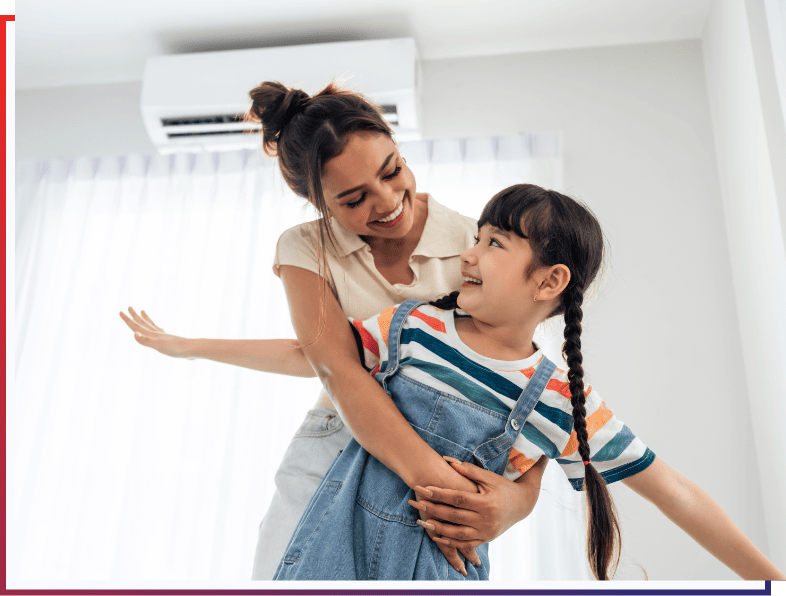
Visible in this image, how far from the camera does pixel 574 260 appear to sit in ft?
3.05

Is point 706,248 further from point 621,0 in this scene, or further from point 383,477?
point 383,477

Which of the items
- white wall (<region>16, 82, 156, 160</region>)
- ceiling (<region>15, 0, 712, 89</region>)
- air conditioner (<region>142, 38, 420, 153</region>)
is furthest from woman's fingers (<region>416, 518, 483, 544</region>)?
white wall (<region>16, 82, 156, 160</region>)

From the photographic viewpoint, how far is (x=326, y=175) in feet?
3.24

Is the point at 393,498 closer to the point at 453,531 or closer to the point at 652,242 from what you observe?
the point at 453,531

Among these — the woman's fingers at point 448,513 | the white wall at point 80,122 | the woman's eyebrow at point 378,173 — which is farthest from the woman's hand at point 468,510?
the white wall at point 80,122

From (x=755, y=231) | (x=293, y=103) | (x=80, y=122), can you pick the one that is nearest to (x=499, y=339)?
(x=293, y=103)

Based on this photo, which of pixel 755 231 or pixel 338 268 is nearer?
pixel 338 268

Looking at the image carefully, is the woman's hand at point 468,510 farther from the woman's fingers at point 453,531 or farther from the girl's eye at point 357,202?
the girl's eye at point 357,202

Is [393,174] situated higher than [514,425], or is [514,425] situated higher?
[393,174]

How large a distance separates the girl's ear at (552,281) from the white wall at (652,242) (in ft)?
3.62

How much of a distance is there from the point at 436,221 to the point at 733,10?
1422 mm

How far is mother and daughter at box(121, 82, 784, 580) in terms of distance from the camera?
2.64ft

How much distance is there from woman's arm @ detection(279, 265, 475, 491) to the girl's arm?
282 mm

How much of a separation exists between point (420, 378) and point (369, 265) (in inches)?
10.3
